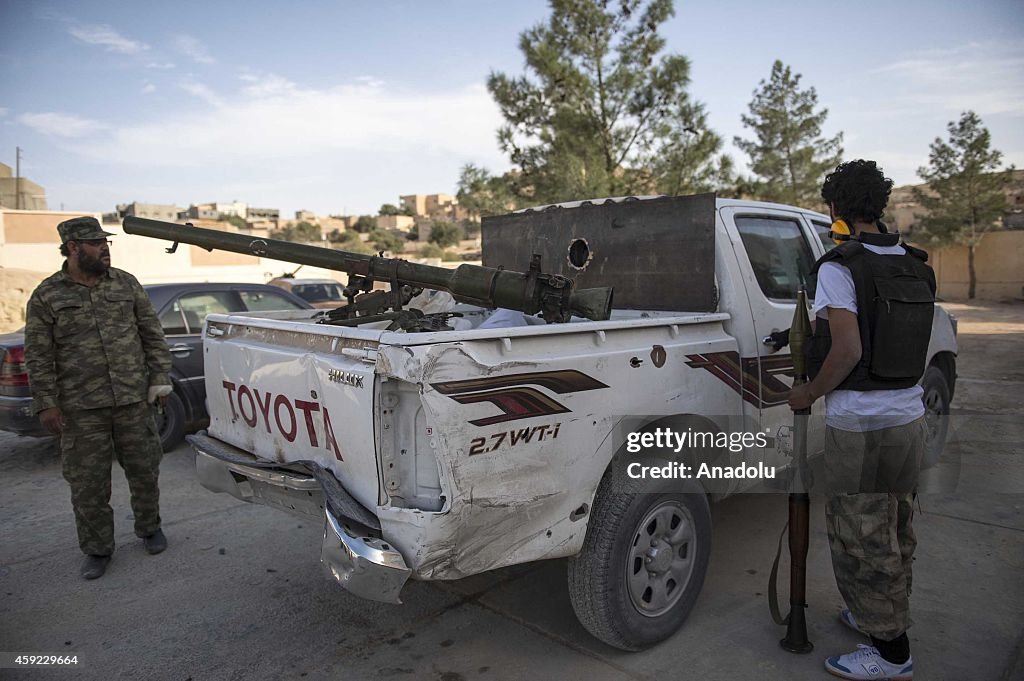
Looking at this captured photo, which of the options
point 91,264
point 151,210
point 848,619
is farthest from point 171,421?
point 151,210

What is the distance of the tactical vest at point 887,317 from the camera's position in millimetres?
2666

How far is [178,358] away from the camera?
6320 millimetres

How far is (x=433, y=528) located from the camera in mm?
2355

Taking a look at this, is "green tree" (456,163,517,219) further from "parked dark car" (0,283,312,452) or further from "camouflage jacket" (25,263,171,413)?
"camouflage jacket" (25,263,171,413)

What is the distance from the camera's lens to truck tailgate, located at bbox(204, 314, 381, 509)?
8.41 feet

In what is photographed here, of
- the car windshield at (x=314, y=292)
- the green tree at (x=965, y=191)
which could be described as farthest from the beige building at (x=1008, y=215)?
the car windshield at (x=314, y=292)

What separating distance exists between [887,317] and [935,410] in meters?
3.23

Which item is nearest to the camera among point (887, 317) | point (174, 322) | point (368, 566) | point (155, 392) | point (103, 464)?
point (368, 566)

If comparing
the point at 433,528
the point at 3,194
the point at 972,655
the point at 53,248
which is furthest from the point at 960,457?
the point at 3,194

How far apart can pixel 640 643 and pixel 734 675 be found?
0.39 meters

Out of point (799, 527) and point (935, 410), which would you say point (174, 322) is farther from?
point (935, 410)

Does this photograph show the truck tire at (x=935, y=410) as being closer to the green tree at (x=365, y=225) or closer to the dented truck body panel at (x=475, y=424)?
the dented truck body panel at (x=475, y=424)

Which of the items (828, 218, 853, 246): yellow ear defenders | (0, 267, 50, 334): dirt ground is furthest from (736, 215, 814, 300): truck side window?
(0, 267, 50, 334): dirt ground

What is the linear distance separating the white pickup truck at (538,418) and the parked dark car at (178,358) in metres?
2.87
